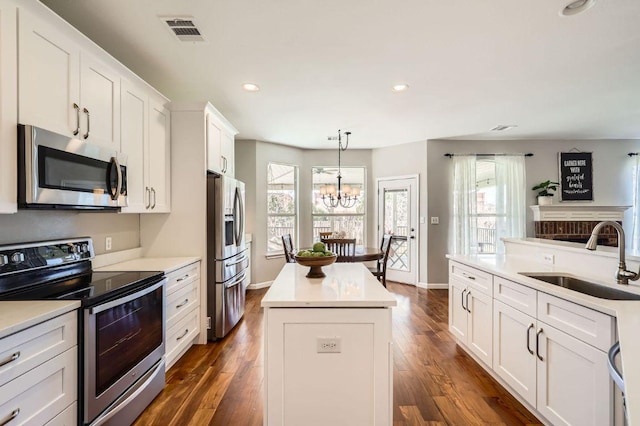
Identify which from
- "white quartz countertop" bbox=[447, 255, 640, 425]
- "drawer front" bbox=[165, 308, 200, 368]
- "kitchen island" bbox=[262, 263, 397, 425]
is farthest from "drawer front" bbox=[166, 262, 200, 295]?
"white quartz countertop" bbox=[447, 255, 640, 425]

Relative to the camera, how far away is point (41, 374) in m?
1.31

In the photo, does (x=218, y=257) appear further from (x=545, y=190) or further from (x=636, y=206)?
(x=636, y=206)

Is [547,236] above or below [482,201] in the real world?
below

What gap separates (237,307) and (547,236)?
493 cm

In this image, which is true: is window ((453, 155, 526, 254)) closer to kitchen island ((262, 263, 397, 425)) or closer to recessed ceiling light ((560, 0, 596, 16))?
recessed ceiling light ((560, 0, 596, 16))

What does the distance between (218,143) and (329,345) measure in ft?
8.68

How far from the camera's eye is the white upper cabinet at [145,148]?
2.38 metres

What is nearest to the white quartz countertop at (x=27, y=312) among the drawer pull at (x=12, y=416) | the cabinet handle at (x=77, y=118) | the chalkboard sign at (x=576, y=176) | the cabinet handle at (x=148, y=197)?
the drawer pull at (x=12, y=416)

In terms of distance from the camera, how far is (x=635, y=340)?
966 millimetres

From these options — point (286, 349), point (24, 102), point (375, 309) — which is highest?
point (24, 102)

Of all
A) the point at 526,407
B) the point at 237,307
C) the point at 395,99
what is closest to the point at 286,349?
the point at 526,407

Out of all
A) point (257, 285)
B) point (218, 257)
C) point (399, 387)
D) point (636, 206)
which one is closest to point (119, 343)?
point (218, 257)

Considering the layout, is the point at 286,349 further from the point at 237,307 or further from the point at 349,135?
the point at 349,135

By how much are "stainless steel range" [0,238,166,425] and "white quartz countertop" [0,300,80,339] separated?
71 millimetres
